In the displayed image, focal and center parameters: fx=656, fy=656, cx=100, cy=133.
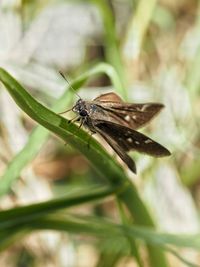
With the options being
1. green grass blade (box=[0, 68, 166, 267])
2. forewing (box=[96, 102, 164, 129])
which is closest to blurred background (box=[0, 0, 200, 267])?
green grass blade (box=[0, 68, 166, 267])

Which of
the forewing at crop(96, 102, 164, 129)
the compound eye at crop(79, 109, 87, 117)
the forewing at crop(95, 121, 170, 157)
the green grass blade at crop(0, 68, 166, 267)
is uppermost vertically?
the forewing at crop(96, 102, 164, 129)

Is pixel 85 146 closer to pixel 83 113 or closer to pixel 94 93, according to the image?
pixel 83 113

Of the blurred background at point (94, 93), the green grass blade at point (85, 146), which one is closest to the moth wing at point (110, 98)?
the green grass blade at point (85, 146)

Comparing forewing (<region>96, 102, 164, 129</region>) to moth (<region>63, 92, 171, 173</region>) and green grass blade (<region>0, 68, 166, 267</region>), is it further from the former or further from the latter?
green grass blade (<region>0, 68, 166, 267</region>)

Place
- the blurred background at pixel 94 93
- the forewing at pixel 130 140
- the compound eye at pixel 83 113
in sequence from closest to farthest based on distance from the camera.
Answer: the forewing at pixel 130 140, the compound eye at pixel 83 113, the blurred background at pixel 94 93

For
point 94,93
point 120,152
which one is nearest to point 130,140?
point 120,152

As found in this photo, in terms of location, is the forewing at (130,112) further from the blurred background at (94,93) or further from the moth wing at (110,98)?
the blurred background at (94,93)
